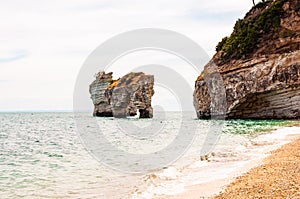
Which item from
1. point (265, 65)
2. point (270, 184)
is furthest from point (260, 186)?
point (265, 65)

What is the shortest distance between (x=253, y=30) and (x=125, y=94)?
3994 centimetres

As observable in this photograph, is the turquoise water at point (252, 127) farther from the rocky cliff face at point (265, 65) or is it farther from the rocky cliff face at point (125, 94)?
the rocky cliff face at point (125, 94)

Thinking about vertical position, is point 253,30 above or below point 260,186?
above

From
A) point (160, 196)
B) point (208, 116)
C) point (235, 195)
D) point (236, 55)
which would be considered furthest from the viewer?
point (208, 116)

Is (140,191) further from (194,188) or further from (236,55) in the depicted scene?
(236,55)

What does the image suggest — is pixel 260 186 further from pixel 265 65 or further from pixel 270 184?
pixel 265 65

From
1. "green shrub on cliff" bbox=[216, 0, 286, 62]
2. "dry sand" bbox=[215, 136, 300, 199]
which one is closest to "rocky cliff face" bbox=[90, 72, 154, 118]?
"green shrub on cliff" bbox=[216, 0, 286, 62]

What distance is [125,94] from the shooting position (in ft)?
276

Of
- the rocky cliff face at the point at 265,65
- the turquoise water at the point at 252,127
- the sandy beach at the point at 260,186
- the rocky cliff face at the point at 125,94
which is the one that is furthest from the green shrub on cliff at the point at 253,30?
the sandy beach at the point at 260,186

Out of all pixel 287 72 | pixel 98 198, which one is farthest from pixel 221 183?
pixel 287 72

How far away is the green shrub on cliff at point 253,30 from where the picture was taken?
164 feet

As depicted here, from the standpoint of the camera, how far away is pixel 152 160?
17750 mm

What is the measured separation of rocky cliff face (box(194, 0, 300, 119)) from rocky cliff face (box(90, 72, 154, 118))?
27538 mm

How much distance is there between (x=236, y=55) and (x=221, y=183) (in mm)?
45886
